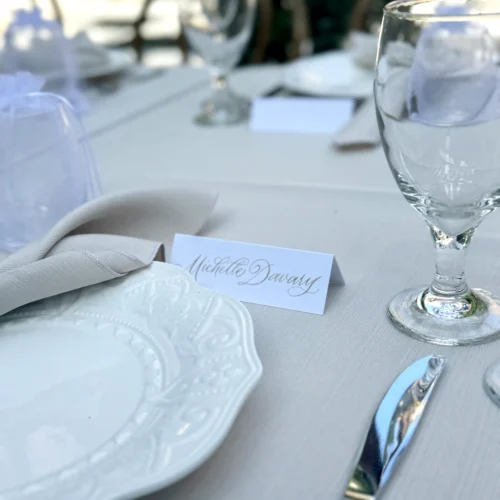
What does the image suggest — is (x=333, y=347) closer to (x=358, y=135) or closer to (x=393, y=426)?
(x=393, y=426)

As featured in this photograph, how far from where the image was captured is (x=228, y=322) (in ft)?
1.30

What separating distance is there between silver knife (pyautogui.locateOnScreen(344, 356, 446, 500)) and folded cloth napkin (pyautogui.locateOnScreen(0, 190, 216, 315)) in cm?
20

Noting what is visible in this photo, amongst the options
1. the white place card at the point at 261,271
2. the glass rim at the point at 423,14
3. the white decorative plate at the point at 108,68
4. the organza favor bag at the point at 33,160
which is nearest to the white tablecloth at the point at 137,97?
the white decorative plate at the point at 108,68

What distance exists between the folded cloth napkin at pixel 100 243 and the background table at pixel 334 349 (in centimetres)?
4

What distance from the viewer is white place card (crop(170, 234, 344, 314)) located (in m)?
0.47

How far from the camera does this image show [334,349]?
42 centimetres

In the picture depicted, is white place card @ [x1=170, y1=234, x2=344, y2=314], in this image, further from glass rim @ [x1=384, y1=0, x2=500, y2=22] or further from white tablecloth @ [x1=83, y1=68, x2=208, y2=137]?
white tablecloth @ [x1=83, y1=68, x2=208, y2=137]

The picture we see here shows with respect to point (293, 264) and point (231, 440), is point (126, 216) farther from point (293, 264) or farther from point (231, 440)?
point (231, 440)

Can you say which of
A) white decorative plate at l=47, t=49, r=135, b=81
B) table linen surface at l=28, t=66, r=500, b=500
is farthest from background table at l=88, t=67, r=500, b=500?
white decorative plate at l=47, t=49, r=135, b=81

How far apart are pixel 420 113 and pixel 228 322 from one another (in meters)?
0.17

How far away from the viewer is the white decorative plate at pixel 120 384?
302 millimetres

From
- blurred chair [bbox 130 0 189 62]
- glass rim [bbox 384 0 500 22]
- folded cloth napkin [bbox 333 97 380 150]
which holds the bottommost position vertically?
blurred chair [bbox 130 0 189 62]

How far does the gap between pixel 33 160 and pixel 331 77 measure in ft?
1.97

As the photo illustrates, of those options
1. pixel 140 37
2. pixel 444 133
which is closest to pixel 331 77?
pixel 444 133
